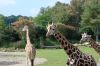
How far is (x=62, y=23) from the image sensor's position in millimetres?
32688

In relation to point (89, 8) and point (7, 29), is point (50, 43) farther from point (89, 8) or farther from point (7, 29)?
point (89, 8)

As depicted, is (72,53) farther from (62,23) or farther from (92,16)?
(92,16)

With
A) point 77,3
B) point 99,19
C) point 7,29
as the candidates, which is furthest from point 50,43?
point 77,3

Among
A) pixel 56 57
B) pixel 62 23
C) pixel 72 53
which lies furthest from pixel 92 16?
pixel 72 53

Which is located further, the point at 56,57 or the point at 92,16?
the point at 92,16

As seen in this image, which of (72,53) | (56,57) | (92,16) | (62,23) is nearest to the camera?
(72,53)

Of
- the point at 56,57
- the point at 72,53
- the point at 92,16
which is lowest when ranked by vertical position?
the point at 56,57

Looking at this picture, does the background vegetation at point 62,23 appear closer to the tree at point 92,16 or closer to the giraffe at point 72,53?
the tree at point 92,16

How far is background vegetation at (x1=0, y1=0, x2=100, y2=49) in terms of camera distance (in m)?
43.9

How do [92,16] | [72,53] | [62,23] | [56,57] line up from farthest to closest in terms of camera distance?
1. [92,16]
2. [62,23]
3. [56,57]
4. [72,53]

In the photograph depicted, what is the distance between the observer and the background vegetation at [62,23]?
43.9 m

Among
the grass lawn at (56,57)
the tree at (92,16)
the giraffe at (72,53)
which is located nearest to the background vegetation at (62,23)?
the tree at (92,16)

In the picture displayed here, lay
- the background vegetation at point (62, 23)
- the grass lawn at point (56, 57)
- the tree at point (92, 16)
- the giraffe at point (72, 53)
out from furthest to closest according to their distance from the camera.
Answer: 1. the tree at point (92, 16)
2. the background vegetation at point (62, 23)
3. the grass lawn at point (56, 57)
4. the giraffe at point (72, 53)

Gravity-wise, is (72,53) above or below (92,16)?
below
